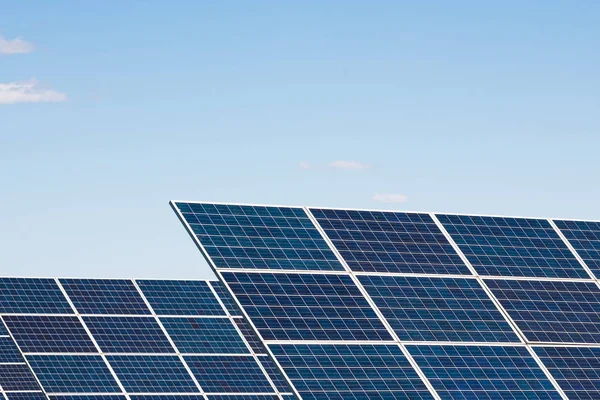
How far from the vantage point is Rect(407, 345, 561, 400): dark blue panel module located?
34781mm

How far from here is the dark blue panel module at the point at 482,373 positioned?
3478 cm

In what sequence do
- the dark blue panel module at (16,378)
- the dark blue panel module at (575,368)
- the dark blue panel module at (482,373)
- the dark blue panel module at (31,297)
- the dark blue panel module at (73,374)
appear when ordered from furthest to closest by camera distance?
the dark blue panel module at (16,378)
the dark blue panel module at (31,297)
the dark blue panel module at (73,374)
the dark blue panel module at (575,368)
the dark blue panel module at (482,373)

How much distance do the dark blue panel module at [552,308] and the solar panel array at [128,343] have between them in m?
17.5

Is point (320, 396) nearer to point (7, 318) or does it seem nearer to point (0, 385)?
point (7, 318)

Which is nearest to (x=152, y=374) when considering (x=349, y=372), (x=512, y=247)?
(x=512, y=247)

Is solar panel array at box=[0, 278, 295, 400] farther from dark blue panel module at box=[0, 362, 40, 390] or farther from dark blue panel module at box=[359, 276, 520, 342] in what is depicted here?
dark blue panel module at box=[359, 276, 520, 342]

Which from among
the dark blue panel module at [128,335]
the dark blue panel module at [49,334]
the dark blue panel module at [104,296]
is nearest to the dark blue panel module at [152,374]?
the dark blue panel module at [128,335]

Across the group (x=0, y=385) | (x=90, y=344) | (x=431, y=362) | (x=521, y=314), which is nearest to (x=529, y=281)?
(x=521, y=314)

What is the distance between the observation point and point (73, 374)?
54875 mm

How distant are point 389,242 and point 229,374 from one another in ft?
66.4

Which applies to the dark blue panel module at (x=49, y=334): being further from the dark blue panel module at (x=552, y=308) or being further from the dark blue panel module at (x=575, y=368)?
the dark blue panel module at (x=575, y=368)

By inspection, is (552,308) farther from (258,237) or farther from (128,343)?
(128,343)

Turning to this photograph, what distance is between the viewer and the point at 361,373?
3409 centimetres

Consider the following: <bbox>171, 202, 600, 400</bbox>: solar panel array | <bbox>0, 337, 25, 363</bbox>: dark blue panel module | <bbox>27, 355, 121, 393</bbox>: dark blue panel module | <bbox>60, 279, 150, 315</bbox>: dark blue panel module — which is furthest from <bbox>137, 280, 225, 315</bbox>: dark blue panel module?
<bbox>171, 202, 600, 400</bbox>: solar panel array
